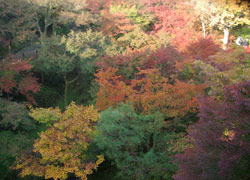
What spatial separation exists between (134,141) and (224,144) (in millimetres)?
5968

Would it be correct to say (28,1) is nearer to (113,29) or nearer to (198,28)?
(113,29)

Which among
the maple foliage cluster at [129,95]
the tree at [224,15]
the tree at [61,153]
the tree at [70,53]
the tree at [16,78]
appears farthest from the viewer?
the tree at [224,15]

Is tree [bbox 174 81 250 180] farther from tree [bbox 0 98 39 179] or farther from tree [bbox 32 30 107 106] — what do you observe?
tree [bbox 32 30 107 106]

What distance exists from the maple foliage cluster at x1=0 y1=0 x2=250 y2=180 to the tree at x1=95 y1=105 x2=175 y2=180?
48 mm

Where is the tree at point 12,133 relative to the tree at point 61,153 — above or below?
below

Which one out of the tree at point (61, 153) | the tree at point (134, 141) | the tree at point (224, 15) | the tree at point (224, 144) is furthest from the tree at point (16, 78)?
the tree at point (224, 15)

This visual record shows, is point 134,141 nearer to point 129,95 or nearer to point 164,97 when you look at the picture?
point 164,97

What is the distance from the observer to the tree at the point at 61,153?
11883 millimetres

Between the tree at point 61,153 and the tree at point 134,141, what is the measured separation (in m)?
1.02

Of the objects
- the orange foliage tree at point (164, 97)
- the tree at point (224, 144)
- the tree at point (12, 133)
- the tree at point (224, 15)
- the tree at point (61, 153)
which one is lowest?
the tree at point (12, 133)

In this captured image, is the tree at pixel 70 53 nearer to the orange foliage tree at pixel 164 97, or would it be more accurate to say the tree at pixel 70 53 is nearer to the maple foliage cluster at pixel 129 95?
the maple foliage cluster at pixel 129 95

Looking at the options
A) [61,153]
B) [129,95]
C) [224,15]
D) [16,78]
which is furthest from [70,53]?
[61,153]

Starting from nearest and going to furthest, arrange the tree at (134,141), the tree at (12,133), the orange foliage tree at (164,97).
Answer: the tree at (134,141), the orange foliage tree at (164,97), the tree at (12,133)

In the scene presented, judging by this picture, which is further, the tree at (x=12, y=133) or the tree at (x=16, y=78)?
the tree at (x=16, y=78)
